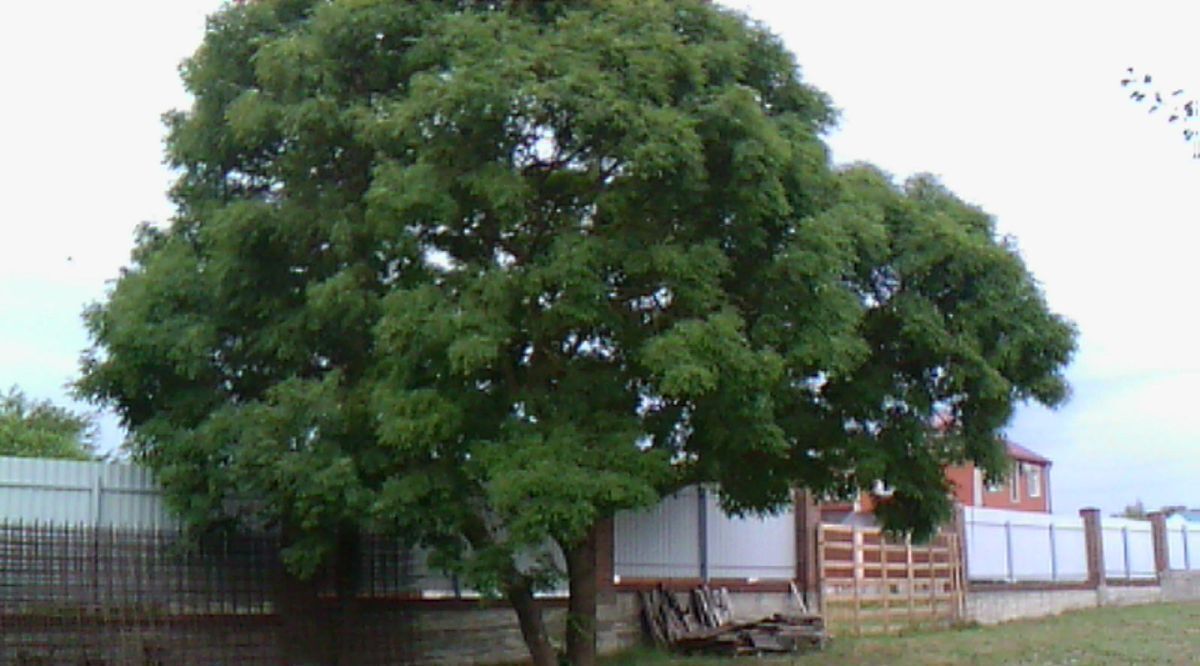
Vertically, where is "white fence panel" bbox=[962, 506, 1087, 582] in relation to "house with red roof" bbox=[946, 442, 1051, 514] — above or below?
below

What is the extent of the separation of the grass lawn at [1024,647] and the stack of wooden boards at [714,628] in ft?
1.50

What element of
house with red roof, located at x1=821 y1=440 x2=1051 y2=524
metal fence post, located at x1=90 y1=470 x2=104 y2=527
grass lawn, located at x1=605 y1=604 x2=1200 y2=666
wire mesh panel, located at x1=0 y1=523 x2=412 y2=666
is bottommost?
grass lawn, located at x1=605 y1=604 x2=1200 y2=666

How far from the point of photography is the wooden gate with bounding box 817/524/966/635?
2541 cm

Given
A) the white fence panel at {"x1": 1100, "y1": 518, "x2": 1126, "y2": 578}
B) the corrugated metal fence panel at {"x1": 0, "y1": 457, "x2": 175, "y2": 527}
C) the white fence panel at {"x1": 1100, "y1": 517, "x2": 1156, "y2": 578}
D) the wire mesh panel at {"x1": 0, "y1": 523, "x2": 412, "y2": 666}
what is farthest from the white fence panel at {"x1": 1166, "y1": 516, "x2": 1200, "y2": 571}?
the corrugated metal fence panel at {"x1": 0, "y1": 457, "x2": 175, "y2": 527}

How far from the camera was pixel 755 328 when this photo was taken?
47.7 feet

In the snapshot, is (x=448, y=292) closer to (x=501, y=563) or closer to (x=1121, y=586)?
(x=501, y=563)

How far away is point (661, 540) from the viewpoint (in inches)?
884

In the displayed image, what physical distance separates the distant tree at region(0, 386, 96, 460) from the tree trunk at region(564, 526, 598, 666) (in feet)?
33.2

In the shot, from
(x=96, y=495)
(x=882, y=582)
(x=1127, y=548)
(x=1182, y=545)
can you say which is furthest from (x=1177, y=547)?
(x=96, y=495)

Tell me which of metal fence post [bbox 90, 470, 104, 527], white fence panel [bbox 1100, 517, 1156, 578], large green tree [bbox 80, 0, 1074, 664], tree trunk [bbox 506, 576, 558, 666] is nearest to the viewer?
large green tree [bbox 80, 0, 1074, 664]

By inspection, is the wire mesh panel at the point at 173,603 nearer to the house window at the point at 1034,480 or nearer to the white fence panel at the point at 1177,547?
the white fence panel at the point at 1177,547

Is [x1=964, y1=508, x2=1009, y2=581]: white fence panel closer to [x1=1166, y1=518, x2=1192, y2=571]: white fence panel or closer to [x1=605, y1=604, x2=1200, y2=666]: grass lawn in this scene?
[x1=605, y1=604, x2=1200, y2=666]: grass lawn

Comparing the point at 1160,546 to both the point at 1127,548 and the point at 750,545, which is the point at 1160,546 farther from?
the point at 750,545

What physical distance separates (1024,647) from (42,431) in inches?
659
